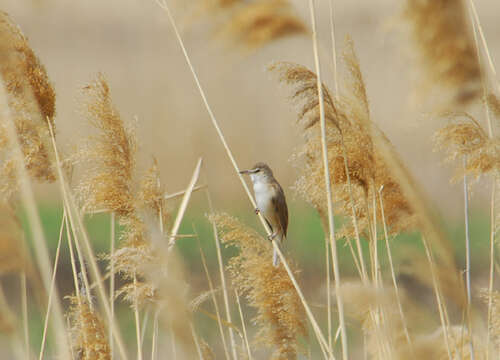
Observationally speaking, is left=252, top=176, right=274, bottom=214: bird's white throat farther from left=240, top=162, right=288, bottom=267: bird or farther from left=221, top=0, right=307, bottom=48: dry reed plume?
left=221, top=0, right=307, bottom=48: dry reed plume

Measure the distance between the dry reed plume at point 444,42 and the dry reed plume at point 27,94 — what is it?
99 centimetres

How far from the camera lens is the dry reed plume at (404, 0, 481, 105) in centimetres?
124

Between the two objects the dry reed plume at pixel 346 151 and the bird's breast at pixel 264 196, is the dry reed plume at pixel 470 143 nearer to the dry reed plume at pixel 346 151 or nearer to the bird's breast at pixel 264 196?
the dry reed plume at pixel 346 151

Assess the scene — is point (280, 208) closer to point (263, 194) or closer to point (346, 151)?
point (263, 194)

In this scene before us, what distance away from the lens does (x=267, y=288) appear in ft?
6.20

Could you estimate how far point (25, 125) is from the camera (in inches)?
70.2

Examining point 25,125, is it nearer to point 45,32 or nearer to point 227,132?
point 227,132

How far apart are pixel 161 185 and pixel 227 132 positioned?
7952 millimetres

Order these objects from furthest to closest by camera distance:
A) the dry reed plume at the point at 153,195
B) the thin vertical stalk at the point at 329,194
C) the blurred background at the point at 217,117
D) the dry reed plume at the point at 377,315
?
the blurred background at the point at 217,117 < the dry reed plume at the point at 153,195 < the thin vertical stalk at the point at 329,194 < the dry reed plume at the point at 377,315

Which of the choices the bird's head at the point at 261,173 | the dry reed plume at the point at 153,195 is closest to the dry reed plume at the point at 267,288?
the dry reed plume at the point at 153,195

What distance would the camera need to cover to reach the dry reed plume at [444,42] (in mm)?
1243

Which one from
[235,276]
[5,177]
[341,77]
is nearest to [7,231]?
[5,177]

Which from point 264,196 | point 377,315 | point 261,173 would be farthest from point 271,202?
point 377,315

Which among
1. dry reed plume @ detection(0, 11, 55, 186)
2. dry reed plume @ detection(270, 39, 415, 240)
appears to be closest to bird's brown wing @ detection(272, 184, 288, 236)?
dry reed plume @ detection(270, 39, 415, 240)
